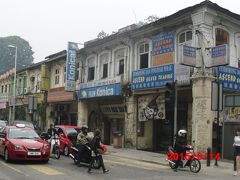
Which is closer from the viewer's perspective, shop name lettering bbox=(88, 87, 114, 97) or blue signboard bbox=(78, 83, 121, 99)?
blue signboard bbox=(78, 83, 121, 99)

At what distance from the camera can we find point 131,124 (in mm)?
24875

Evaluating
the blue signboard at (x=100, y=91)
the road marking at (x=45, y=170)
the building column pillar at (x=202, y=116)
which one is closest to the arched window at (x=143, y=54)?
the blue signboard at (x=100, y=91)

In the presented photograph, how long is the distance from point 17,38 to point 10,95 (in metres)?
47.6

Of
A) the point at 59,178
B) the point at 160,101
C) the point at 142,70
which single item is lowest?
the point at 59,178

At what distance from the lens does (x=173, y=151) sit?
50.0 feet

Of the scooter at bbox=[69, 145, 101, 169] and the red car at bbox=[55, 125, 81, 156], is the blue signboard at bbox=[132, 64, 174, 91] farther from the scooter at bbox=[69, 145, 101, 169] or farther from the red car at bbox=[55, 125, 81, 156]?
the scooter at bbox=[69, 145, 101, 169]

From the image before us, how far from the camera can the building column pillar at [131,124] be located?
2472cm

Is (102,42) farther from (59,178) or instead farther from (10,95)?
(10,95)

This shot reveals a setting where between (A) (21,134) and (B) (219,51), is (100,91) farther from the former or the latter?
(A) (21,134)

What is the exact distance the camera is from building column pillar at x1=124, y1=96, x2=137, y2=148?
24719 millimetres

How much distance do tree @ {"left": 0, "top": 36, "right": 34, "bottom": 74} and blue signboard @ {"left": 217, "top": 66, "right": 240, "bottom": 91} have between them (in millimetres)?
73077

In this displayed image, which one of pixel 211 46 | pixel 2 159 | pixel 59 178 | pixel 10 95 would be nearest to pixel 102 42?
pixel 211 46

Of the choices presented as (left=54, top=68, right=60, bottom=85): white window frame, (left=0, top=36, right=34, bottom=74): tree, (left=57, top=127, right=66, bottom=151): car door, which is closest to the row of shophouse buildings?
(left=54, top=68, right=60, bottom=85): white window frame

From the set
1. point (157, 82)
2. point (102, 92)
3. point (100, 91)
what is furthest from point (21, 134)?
point (100, 91)
